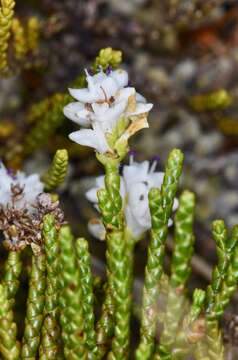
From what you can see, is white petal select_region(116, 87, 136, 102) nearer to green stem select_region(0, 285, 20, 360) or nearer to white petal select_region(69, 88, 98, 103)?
white petal select_region(69, 88, 98, 103)

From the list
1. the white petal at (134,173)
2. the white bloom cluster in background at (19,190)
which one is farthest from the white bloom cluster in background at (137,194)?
the white bloom cluster in background at (19,190)

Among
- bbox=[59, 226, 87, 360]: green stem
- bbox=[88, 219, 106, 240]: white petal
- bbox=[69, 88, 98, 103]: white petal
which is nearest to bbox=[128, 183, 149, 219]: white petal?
bbox=[88, 219, 106, 240]: white petal

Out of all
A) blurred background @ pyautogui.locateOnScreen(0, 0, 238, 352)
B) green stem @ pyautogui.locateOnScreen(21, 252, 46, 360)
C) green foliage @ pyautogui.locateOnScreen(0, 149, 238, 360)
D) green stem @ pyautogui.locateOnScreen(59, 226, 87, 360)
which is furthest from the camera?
blurred background @ pyautogui.locateOnScreen(0, 0, 238, 352)

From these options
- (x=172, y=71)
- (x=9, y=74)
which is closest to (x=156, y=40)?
(x=172, y=71)

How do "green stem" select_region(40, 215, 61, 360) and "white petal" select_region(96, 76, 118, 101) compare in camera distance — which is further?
"white petal" select_region(96, 76, 118, 101)

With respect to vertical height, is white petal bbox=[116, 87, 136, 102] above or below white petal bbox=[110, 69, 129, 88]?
below

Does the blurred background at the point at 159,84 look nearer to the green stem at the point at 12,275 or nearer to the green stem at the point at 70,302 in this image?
the green stem at the point at 12,275

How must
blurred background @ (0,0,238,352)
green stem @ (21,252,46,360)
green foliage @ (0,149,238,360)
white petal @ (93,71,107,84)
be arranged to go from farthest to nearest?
blurred background @ (0,0,238,352), white petal @ (93,71,107,84), green stem @ (21,252,46,360), green foliage @ (0,149,238,360)
